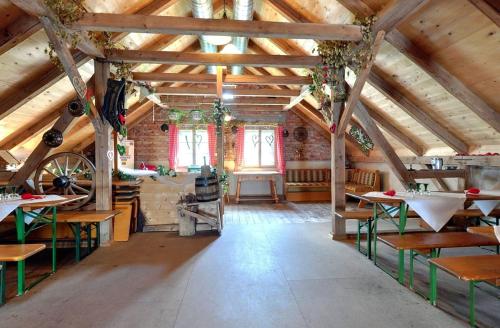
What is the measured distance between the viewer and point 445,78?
11.7 feet

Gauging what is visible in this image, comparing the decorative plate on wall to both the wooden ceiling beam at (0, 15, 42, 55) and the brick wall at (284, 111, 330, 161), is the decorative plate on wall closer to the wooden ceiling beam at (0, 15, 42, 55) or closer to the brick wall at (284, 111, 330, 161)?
the brick wall at (284, 111, 330, 161)

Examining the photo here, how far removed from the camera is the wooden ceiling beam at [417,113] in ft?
14.6

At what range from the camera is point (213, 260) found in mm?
3410

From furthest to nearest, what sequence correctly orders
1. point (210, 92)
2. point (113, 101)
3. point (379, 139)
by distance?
point (210, 92) → point (379, 139) → point (113, 101)

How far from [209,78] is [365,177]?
16.1 feet

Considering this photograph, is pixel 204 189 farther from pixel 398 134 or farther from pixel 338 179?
pixel 398 134

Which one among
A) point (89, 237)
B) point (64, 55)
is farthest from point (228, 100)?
point (89, 237)

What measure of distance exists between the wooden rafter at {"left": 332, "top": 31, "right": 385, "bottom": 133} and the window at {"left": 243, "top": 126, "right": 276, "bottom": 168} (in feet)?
14.9

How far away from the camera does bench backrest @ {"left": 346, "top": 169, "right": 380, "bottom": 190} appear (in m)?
7.12

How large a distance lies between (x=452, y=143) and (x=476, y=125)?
62 centimetres

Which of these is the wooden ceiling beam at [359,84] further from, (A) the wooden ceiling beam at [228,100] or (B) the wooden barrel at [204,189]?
(A) the wooden ceiling beam at [228,100]

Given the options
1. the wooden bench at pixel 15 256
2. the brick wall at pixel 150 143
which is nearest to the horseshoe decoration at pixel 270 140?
the brick wall at pixel 150 143

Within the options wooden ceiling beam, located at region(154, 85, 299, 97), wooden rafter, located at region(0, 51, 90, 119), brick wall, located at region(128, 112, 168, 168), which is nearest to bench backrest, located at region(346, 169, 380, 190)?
wooden ceiling beam, located at region(154, 85, 299, 97)

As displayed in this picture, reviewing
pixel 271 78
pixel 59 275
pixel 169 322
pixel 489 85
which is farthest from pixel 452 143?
pixel 59 275
